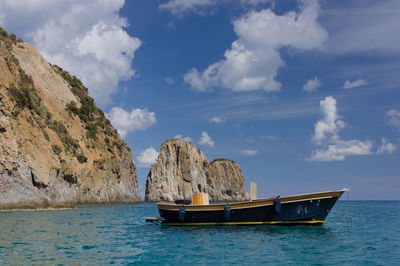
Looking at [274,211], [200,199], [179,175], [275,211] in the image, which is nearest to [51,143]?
[200,199]

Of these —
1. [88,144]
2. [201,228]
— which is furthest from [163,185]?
[201,228]

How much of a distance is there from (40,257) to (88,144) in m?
53.2

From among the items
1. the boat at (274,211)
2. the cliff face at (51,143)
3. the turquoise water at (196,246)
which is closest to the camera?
the turquoise water at (196,246)

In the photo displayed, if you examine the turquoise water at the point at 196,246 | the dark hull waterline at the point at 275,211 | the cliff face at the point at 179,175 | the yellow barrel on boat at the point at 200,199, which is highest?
the cliff face at the point at 179,175

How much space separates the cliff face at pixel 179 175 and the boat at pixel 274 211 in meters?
86.6

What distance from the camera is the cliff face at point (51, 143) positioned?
1623 inches

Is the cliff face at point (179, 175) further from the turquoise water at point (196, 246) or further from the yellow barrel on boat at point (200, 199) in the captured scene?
the turquoise water at point (196, 246)

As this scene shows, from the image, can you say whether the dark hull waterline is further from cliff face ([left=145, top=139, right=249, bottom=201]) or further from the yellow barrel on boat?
cliff face ([left=145, top=139, right=249, bottom=201])

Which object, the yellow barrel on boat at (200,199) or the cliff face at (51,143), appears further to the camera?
the cliff face at (51,143)

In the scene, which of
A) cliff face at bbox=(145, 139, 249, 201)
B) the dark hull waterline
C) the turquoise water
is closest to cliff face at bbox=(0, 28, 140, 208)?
the turquoise water

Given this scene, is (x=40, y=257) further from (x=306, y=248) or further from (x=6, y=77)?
(x=6, y=77)

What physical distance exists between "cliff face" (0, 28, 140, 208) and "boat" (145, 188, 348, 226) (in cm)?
2497

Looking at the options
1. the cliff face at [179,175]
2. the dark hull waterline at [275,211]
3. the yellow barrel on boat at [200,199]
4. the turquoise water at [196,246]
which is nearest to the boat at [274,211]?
the dark hull waterline at [275,211]

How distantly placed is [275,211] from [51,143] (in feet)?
134
